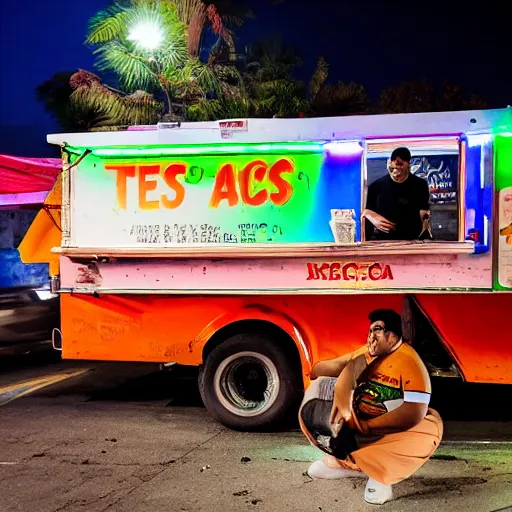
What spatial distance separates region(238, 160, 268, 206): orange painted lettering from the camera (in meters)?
6.55

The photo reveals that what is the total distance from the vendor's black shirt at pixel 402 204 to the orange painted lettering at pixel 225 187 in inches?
50.7

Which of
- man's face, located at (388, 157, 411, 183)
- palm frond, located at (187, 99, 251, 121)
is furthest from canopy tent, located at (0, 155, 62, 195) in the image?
palm frond, located at (187, 99, 251, 121)

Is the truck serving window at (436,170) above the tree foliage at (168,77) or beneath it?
beneath

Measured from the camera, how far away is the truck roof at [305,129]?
242 inches

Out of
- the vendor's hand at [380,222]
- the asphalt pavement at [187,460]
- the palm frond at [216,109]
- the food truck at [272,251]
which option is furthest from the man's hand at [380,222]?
the palm frond at [216,109]

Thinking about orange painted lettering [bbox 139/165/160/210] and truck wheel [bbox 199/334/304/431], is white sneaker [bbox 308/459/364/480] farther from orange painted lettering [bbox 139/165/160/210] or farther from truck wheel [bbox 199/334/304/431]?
orange painted lettering [bbox 139/165/160/210]

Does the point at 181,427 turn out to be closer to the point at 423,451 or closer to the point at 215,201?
the point at 215,201

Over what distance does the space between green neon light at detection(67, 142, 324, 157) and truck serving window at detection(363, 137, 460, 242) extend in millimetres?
521

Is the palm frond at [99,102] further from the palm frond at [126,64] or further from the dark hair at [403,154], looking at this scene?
the dark hair at [403,154]

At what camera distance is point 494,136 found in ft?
20.1

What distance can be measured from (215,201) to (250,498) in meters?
2.78

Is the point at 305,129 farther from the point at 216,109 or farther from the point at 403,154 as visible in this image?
the point at 216,109

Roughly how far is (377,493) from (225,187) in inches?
121

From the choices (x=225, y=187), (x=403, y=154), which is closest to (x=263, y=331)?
(x=225, y=187)
